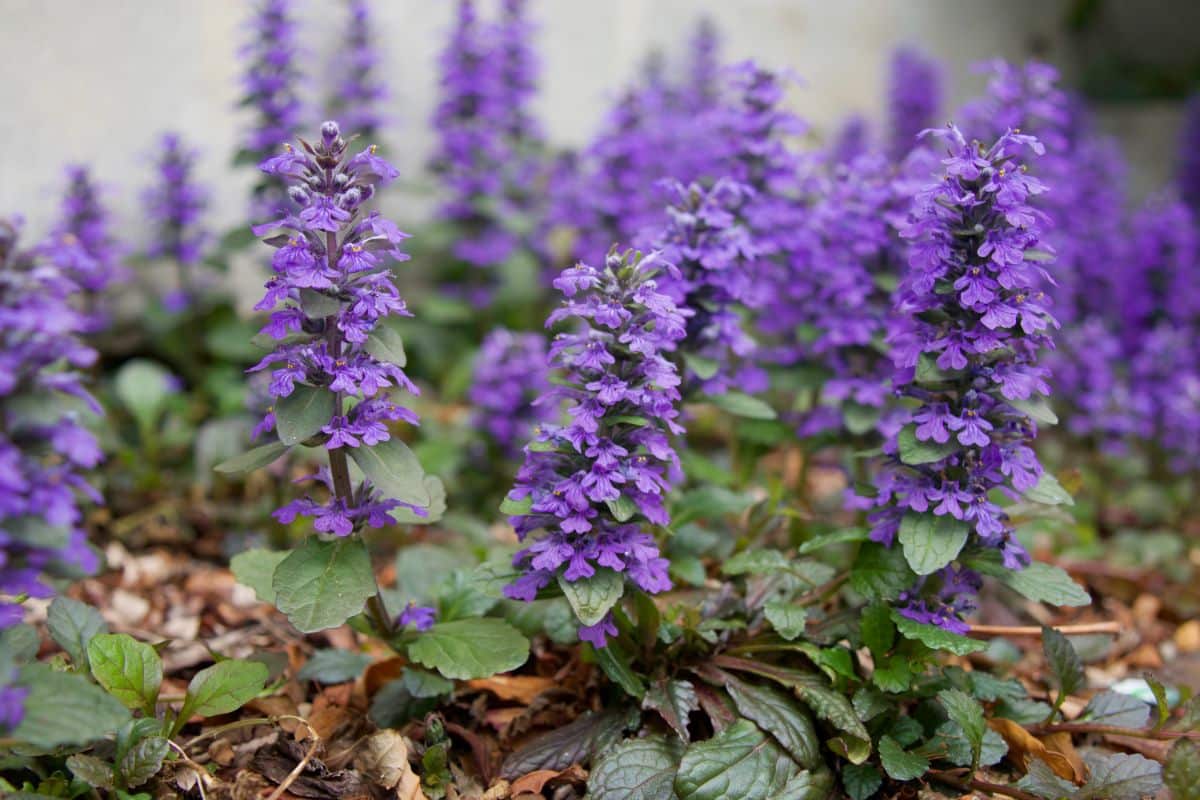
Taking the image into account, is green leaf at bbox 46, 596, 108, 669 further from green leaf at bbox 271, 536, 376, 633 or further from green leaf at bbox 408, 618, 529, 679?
green leaf at bbox 408, 618, 529, 679

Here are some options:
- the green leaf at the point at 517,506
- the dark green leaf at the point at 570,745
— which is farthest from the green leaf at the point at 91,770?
the green leaf at the point at 517,506

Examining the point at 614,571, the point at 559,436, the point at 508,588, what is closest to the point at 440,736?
the point at 508,588

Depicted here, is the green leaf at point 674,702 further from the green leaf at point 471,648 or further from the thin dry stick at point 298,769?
the thin dry stick at point 298,769

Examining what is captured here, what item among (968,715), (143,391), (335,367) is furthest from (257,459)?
(143,391)

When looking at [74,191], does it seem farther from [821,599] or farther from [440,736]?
[821,599]

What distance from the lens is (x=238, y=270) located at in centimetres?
609

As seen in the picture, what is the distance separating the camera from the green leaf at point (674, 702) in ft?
9.14

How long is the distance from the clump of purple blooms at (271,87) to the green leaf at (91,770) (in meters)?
3.11

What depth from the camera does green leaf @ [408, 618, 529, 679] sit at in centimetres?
277

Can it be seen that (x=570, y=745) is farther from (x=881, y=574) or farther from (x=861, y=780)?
(x=881, y=574)

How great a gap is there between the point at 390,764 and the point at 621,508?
975mm

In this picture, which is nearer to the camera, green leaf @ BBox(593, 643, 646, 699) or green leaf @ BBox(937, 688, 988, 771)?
green leaf @ BBox(937, 688, 988, 771)

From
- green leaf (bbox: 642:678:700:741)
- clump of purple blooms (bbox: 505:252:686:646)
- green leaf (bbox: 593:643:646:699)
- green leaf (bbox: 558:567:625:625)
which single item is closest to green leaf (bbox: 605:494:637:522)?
clump of purple blooms (bbox: 505:252:686:646)

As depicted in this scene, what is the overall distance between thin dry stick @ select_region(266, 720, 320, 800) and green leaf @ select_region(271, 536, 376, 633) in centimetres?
44
